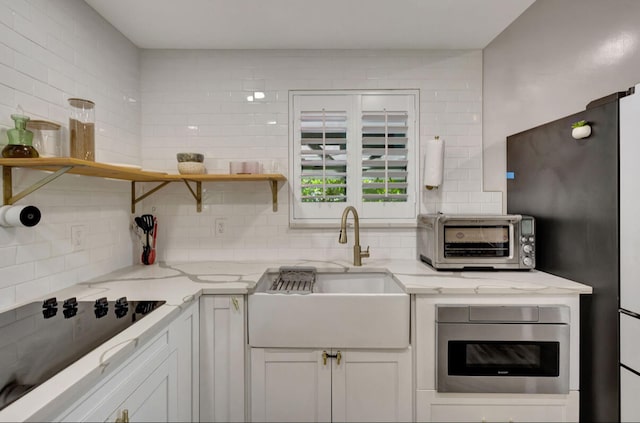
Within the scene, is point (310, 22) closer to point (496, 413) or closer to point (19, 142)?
point (19, 142)

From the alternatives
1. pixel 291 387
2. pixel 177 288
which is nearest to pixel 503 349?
pixel 291 387

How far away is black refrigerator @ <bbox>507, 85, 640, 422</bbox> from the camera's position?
4.58ft

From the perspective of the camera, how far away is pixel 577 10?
1710 millimetres

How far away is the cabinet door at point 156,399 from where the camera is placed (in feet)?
3.52

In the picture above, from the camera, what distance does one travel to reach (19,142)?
133 centimetres

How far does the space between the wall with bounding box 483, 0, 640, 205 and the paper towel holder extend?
2.46 meters

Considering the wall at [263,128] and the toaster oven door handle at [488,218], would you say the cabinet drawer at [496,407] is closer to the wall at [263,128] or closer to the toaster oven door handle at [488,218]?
the toaster oven door handle at [488,218]

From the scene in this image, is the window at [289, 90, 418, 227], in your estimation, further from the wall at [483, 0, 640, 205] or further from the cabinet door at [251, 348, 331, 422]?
the cabinet door at [251, 348, 331, 422]

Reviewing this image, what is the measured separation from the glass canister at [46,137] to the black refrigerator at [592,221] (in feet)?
7.55

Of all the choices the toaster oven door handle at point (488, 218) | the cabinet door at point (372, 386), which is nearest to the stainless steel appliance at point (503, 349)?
the cabinet door at point (372, 386)

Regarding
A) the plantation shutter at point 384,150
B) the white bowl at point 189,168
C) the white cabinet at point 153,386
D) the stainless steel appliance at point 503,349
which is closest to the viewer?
the white cabinet at point 153,386

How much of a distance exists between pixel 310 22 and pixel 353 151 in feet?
2.76

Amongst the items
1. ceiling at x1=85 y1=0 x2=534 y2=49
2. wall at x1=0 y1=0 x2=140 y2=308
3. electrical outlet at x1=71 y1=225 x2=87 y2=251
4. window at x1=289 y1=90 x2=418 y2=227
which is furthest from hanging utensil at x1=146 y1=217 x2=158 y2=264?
ceiling at x1=85 y1=0 x2=534 y2=49

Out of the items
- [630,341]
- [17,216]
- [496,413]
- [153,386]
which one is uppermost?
→ [17,216]
